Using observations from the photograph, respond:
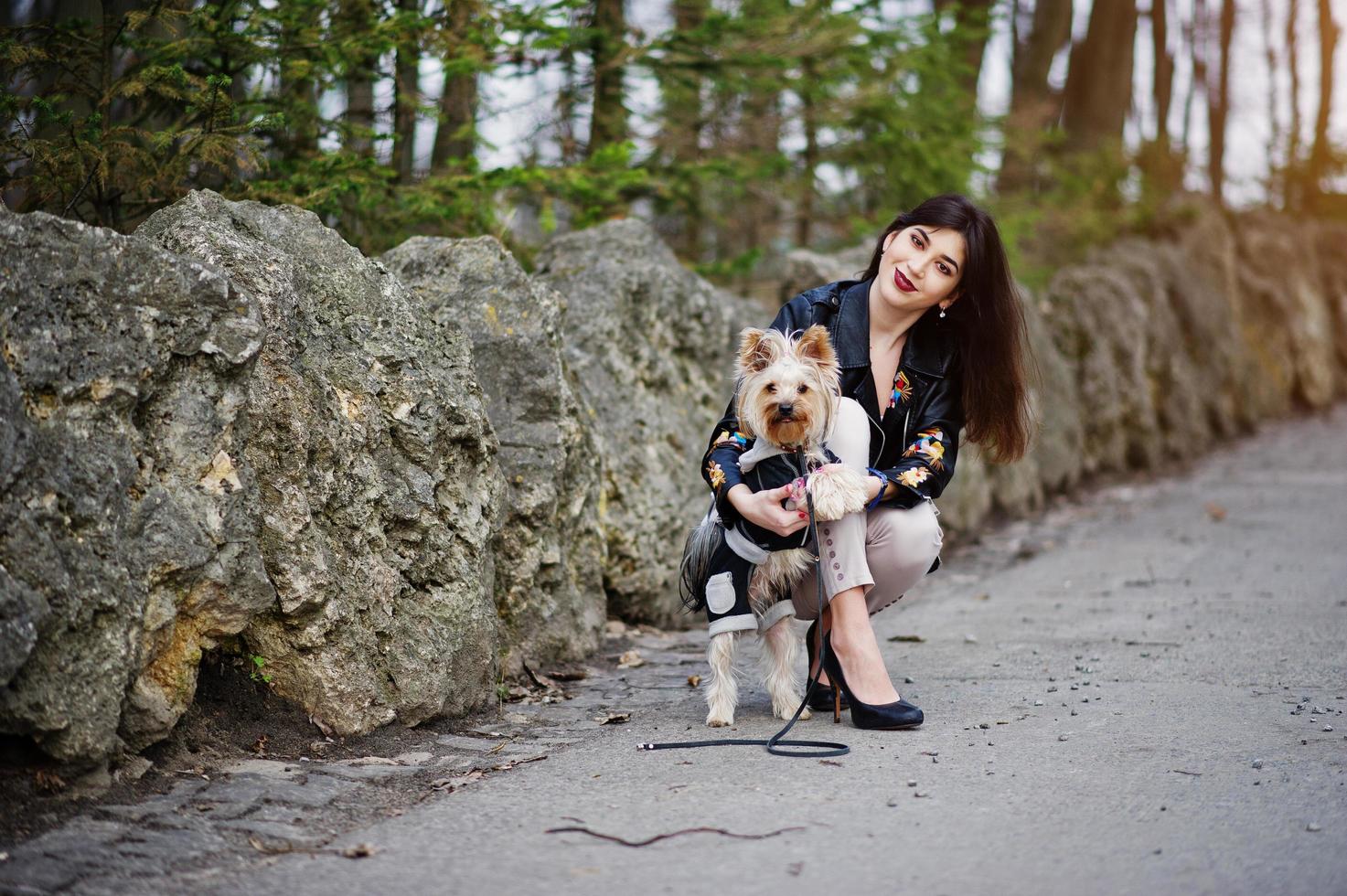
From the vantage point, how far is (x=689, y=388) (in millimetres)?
7832

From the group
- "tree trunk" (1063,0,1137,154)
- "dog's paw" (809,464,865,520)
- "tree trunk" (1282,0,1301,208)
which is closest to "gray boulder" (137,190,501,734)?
"dog's paw" (809,464,865,520)

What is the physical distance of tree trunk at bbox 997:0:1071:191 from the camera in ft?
51.2

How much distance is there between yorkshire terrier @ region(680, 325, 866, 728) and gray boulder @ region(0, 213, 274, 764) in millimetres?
1655

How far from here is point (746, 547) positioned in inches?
183

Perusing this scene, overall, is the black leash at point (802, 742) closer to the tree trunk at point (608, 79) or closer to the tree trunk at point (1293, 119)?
the tree trunk at point (608, 79)

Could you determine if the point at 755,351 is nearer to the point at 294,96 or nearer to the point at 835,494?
the point at 835,494

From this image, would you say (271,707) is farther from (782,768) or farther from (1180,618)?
(1180,618)

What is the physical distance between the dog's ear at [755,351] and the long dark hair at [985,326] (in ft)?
2.71

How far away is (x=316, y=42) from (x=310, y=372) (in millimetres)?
2215

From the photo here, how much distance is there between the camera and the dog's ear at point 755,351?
15.4 feet

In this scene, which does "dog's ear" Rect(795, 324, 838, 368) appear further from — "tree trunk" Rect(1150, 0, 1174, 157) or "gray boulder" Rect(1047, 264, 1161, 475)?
"tree trunk" Rect(1150, 0, 1174, 157)

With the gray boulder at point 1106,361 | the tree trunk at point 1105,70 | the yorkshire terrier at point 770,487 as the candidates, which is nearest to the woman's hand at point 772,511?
the yorkshire terrier at point 770,487

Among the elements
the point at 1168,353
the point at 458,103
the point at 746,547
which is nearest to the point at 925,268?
the point at 746,547

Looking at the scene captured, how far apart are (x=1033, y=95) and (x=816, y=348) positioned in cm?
1511
